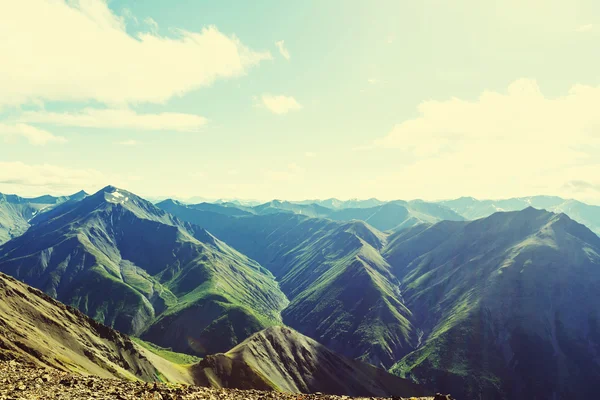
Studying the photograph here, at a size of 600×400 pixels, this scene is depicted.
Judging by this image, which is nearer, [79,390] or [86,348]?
[79,390]

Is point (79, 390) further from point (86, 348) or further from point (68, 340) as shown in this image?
point (68, 340)

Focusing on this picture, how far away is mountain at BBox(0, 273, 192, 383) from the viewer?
355ft

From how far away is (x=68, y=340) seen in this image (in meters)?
133

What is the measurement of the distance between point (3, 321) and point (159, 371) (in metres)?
58.6

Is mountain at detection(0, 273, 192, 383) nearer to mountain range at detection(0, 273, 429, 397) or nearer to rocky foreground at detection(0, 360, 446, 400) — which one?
mountain range at detection(0, 273, 429, 397)

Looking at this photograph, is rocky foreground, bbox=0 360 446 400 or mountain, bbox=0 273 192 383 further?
mountain, bbox=0 273 192 383

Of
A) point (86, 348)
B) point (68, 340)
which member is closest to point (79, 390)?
point (86, 348)

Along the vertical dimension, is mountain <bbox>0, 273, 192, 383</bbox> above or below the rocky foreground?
below

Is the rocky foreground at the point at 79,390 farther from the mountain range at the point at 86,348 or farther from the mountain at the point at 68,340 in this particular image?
the mountain range at the point at 86,348

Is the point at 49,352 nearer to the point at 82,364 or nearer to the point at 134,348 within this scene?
the point at 82,364

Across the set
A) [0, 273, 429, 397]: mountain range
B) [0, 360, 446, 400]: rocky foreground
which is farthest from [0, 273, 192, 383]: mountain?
[0, 360, 446, 400]: rocky foreground

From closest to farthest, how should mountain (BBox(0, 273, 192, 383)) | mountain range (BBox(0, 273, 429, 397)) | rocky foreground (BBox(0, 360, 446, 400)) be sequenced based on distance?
rocky foreground (BBox(0, 360, 446, 400))
mountain (BBox(0, 273, 192, 383))
mountain range (BBox(0, 273, 429, 397))

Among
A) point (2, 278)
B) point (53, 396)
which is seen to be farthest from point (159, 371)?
point (53, 396)

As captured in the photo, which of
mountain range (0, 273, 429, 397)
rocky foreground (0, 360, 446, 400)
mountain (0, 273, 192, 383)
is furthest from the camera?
mountain range (0, 273, 429, 397)
